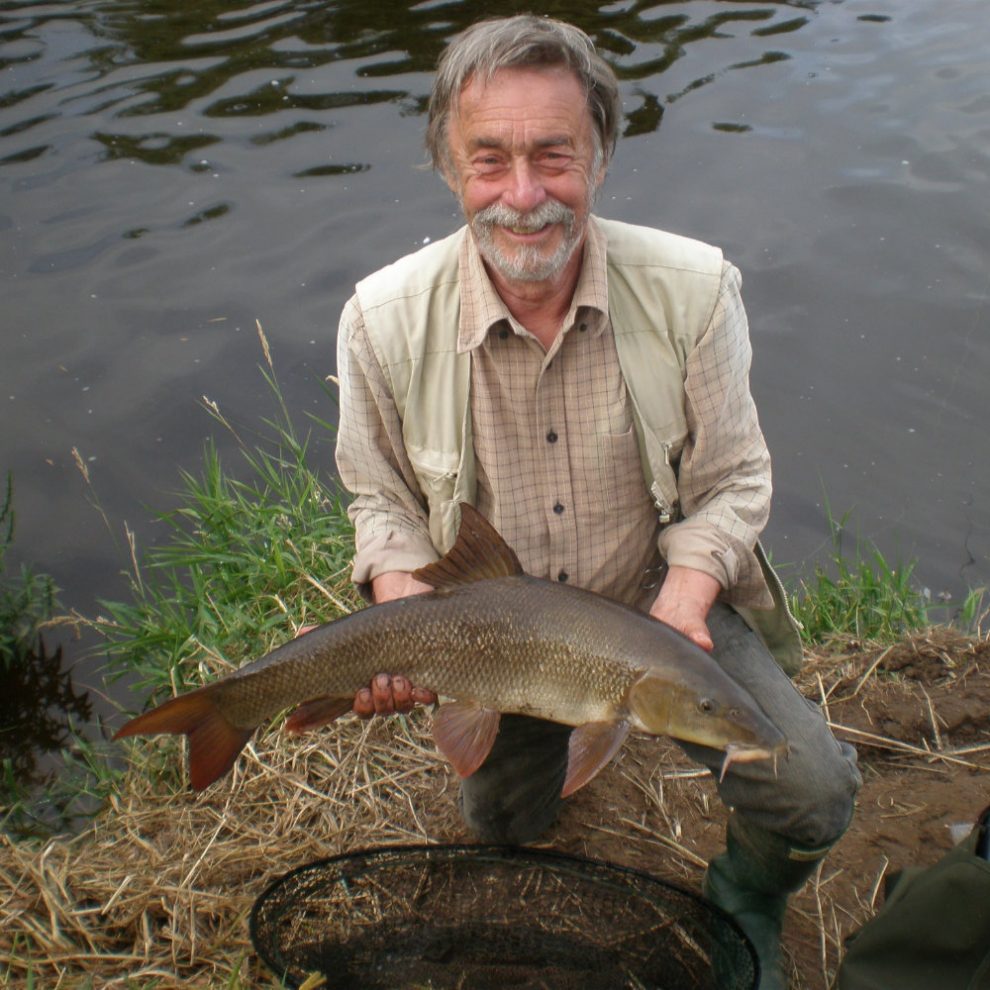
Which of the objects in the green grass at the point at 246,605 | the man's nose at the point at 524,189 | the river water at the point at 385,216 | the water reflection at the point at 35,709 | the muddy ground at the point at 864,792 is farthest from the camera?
the river water at the point at 385,216

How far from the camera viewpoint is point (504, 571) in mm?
2906

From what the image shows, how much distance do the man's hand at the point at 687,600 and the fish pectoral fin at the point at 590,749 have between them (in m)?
0.38

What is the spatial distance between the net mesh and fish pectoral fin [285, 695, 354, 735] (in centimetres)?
31

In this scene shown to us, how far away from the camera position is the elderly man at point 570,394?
3.23 meters

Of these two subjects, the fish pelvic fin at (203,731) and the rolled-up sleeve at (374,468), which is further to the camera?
the rolled-up sleeve at (374,468)

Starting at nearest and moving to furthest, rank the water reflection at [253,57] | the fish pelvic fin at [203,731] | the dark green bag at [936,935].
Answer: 1. the dark green bag at [936,935]
2. the fish pelvic fin at [203,731]
3. the water reflection at [253,57]

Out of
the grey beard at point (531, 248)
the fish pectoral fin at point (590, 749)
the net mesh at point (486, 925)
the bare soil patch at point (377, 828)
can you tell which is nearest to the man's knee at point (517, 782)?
the bare soil patch at point (377, 828)

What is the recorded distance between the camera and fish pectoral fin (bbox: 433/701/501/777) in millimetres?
2963

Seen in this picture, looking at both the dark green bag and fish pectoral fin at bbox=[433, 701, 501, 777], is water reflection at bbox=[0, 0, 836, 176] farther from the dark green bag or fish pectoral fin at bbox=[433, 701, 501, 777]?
the dark green bag

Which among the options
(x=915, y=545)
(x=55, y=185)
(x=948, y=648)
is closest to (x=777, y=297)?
(x=915, y=545)

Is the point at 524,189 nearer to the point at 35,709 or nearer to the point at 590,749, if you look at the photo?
the point at 590,749

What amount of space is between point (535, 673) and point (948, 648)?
2269 millimetres

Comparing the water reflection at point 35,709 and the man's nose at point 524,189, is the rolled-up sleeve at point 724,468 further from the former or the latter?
the water reflection at point 35,709

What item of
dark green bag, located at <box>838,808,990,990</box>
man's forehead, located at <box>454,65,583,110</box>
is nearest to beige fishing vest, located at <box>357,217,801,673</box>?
man's forehead, located at <box>454,65,583,110</box>
